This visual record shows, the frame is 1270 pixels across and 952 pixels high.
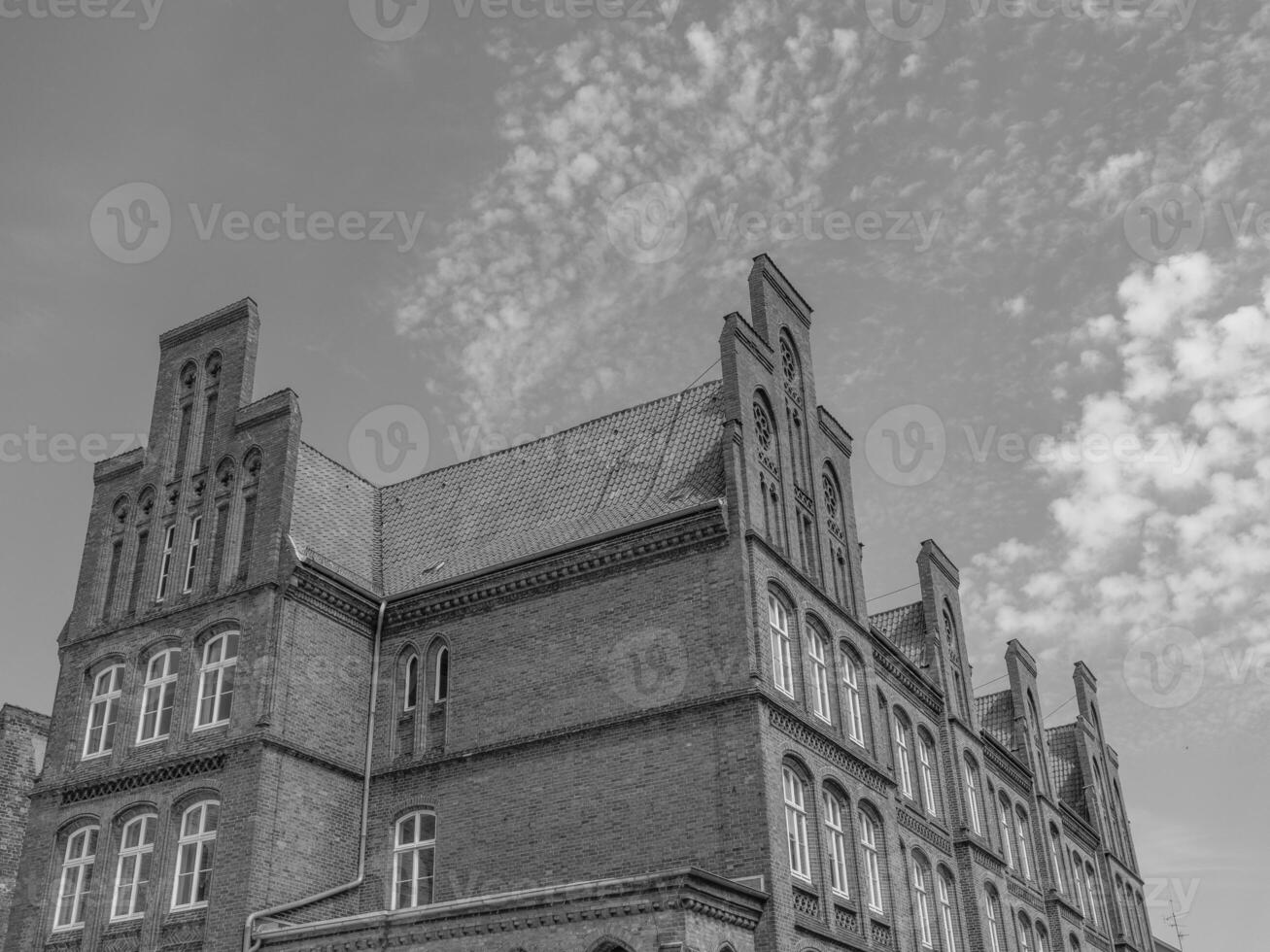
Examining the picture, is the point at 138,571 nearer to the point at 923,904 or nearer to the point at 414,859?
the point at 414,859

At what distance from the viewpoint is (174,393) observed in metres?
29.8

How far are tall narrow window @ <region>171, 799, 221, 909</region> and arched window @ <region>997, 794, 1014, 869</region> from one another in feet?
73.4

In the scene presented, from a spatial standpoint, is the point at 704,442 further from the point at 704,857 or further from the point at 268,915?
the point at 268,915

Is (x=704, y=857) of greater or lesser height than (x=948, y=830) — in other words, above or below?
below

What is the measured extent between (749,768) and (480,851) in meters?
5.44

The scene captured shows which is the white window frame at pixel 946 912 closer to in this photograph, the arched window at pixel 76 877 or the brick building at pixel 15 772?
the arched window at pixel 76 877

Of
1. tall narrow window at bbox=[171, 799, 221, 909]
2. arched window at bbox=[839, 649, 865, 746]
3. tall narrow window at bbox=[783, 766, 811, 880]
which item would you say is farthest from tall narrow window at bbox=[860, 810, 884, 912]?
tall narrow window at bbox=[171, 799, 221, 909]

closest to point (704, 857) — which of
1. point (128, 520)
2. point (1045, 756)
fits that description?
point (128, 520)

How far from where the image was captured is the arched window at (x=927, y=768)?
32562mm

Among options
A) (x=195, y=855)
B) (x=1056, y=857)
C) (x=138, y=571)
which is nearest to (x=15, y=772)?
(x=138, y=571)

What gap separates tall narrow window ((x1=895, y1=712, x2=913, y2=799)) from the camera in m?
31.2

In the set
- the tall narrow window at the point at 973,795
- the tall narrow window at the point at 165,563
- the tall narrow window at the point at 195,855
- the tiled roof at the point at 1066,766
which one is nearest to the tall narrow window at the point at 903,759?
the tall narrow window at the point at 973,795

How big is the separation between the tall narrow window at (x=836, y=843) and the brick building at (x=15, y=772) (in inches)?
723

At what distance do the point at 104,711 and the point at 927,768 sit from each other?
19320 millimetres
